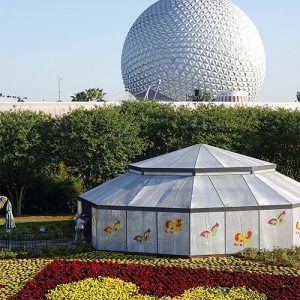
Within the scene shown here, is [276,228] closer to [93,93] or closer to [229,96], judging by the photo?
[229,96]

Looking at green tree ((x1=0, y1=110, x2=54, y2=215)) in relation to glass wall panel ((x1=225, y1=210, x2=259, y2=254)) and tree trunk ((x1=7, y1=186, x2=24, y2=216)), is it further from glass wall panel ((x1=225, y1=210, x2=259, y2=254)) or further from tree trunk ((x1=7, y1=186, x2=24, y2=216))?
glass wall panel ((x1=225, y1=210, x2=259, y2=254))

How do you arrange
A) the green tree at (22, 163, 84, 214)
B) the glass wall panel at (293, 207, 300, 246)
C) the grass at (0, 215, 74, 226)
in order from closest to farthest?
the glass wall panel at (293, 207, 300, 246) → the grass at (0, 215, 74, 226) → the green tree at (22, 163, 84, 214)

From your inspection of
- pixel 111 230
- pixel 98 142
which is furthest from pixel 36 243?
pixel 98 142

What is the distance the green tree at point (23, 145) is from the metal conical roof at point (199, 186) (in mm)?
12918

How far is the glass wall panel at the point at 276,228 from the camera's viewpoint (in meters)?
23.1

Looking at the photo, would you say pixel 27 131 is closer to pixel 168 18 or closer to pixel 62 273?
pixel 62 273

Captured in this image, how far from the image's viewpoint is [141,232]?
23188 millimetres

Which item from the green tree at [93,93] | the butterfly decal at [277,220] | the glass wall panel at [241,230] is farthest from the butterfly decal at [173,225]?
the green tree at [93,93]

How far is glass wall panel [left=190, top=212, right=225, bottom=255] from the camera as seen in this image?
73.9 feet

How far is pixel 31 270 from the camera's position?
2045 cm

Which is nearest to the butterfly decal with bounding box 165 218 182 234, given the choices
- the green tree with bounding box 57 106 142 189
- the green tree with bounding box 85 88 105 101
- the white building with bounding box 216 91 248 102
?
the green tree with bounding box 57 106 142 189

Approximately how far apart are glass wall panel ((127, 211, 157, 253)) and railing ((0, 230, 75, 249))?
419 centimetres

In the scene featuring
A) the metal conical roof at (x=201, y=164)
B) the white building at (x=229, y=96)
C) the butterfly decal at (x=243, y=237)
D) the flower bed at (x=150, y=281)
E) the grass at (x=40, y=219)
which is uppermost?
the white building at (x=229, y=96)

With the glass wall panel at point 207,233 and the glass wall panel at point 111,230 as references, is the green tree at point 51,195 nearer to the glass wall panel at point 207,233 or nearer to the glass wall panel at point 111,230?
the glass wall panel at point 111,230
